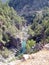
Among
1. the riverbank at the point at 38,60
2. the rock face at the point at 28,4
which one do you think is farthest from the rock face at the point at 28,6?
the riverbank at the point at 38,60

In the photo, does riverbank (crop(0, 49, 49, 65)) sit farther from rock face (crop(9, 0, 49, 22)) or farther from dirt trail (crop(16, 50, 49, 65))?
rock face (crop(9, 0, 49, 22))

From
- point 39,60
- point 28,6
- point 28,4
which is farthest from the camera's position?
point 28,4

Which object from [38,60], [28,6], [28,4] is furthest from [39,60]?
[28,4]

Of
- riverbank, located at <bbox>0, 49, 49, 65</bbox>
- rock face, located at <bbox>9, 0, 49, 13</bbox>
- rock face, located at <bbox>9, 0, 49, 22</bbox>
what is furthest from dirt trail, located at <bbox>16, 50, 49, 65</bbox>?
rock face, located at <bbox>9, 0, 49, 13</bbox>

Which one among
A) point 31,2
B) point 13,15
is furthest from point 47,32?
point 31,2

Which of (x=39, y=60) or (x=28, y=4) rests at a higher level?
(x=39, y=60)

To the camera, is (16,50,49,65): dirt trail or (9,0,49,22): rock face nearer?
(16,50,49,65): dirt trail

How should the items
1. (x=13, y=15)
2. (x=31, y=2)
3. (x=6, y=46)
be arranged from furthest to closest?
1. (x=31, y=2)
2. (x=13, y=15)
3. (x=6, y=46)

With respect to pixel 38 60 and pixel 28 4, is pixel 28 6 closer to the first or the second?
pixel 28 4

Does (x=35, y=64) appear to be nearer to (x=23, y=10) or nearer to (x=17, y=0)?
(x=23, y=10)

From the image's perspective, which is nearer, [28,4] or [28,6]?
[28,6]

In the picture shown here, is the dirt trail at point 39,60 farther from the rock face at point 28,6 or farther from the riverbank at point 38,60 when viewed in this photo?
the rock face at point 28,6
